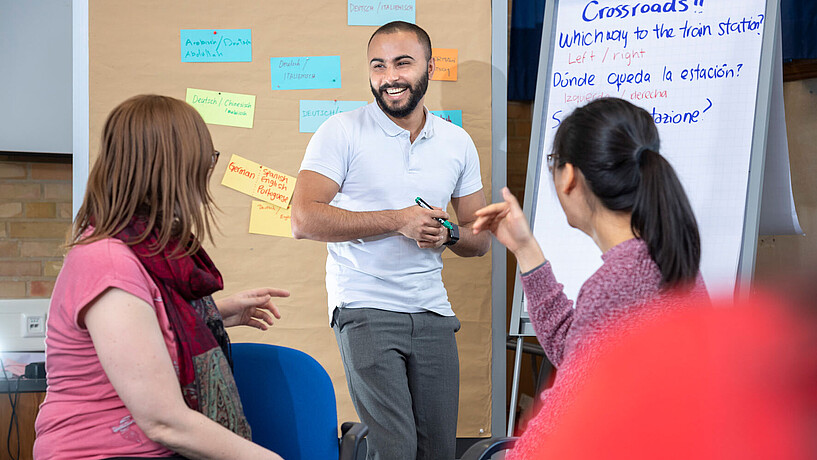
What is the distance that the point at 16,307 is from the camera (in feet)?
9.77

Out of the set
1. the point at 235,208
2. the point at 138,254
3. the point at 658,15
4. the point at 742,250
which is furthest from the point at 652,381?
the point at 235,208

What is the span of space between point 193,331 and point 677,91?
1.68 m

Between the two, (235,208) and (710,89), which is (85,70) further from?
(710,89)

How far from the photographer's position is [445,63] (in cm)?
268

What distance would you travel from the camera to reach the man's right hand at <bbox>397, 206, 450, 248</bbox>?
6.44 feet

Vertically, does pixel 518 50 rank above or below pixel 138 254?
above

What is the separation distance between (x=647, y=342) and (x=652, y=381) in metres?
0.02

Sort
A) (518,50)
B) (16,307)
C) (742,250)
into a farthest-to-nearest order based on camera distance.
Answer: (518,50) < (16,307) < (742,250)

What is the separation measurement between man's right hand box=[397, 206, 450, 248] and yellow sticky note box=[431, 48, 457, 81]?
846mm

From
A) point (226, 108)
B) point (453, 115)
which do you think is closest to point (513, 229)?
point (453, 115)

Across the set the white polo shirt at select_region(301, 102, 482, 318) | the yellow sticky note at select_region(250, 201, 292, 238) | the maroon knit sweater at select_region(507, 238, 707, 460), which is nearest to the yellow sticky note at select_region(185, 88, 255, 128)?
the yellow sticky note at select_region(250, 201, 292, 238)

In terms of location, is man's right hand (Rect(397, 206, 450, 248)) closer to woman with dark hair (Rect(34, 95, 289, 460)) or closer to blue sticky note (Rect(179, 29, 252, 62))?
woman with dark hair (Rect(34, 95, 289, 460))

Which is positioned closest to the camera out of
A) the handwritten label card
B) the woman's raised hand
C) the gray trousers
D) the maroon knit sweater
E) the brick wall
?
the maroon knit sweater

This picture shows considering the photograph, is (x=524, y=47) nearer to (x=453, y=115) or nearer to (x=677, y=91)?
(x=453, y=115)
